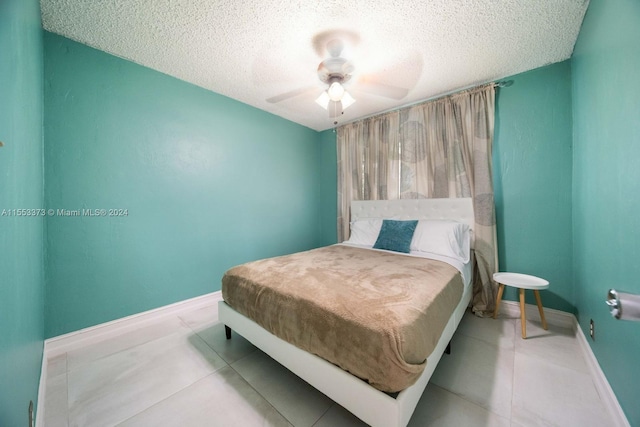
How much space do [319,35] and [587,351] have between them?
3120mm

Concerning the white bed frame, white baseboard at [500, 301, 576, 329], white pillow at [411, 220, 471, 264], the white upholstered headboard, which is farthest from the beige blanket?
white baseboard at [500, 301, 576, 329]

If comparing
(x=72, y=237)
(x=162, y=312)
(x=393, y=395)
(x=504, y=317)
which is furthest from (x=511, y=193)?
(x=72, y=237)

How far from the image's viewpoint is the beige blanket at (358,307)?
969mm

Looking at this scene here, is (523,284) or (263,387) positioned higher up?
(523,284)

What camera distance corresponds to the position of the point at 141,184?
2.18 meters

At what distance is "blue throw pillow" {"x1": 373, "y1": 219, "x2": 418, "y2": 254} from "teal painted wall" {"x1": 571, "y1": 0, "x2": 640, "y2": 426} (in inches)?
51.2

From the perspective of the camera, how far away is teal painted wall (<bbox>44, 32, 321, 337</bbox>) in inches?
71.1

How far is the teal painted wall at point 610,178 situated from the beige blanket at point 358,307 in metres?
0.76

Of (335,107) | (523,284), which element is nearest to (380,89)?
(335,107)

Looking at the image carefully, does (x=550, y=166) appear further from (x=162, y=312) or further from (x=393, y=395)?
(x=162, y=312)

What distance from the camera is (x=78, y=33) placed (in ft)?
5.87

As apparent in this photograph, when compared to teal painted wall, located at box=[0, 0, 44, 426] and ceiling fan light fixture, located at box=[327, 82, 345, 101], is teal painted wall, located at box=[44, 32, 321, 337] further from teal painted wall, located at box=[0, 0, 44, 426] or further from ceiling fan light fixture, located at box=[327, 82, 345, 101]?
ceiling fan light fixture, located at box=[327, 82, 345, 101]

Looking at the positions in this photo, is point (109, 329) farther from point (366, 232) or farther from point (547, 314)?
point (547, 314)

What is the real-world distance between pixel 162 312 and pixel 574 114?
172 inches
